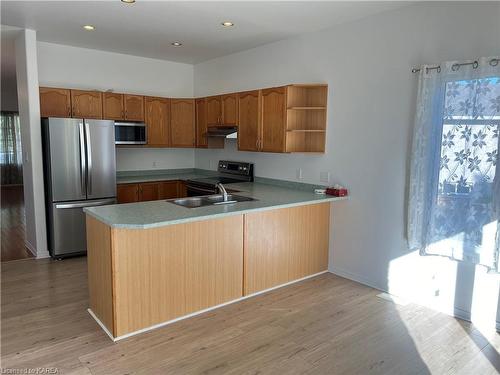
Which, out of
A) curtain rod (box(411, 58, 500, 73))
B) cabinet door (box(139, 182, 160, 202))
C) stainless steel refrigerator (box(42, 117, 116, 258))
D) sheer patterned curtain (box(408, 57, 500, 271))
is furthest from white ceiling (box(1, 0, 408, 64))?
cabinet door (box(139, 182, 160, 202))

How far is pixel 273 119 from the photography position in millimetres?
4277

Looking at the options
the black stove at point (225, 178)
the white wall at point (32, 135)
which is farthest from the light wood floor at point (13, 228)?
the black stove at point (225, 178)

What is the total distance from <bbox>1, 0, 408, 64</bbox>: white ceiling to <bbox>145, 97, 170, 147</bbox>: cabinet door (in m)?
0.84

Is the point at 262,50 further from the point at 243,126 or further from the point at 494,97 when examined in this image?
the point at 494,97

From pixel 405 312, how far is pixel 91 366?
8.46 feet

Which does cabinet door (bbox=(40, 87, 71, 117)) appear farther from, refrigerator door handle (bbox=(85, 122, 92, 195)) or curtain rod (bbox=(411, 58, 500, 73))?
curtain rod (bbox=(411, 58, 500, 73))

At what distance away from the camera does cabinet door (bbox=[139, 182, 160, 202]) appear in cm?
523

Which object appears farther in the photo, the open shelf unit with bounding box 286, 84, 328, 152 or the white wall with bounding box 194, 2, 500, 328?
the open shelf unit with bounding box 286, 84, 328, 152

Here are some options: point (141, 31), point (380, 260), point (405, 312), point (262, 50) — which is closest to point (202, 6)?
point (141, 31)

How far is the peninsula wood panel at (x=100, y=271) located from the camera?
8.98 feet

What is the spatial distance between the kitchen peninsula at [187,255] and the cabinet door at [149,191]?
1899 mm

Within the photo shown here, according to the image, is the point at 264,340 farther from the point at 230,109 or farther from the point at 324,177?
the point at 230,109

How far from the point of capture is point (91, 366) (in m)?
2.42

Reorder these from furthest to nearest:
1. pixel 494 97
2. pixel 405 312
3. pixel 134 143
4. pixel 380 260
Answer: pixel 134 143, pixel 380 260, pixel 405 312, pixel 494 97
